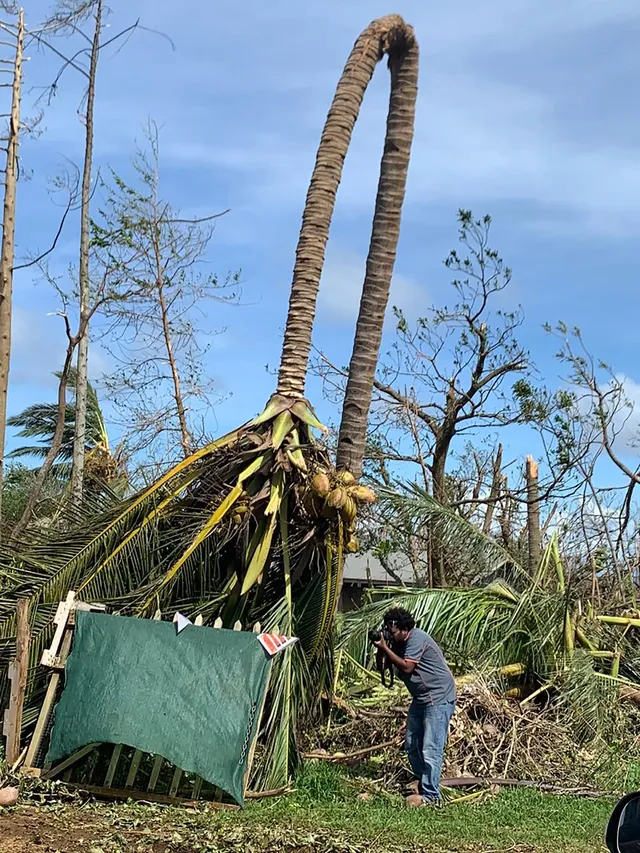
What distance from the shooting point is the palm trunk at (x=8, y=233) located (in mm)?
10766

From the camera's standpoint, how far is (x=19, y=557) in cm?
891

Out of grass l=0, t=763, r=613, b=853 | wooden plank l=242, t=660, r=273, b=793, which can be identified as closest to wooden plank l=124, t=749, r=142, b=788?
grass l=0, t=763, r=613, b=853

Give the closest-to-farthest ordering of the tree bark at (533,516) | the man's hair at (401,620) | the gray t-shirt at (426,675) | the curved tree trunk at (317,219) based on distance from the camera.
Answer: the gray t-shirt at (426,675) < the man's hair at (401,620) < the curved tree trunk at (317,219) < the tree bark at (533,516)

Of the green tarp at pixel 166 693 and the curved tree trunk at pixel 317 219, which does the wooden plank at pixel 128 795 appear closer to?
the green tarp at pixel 166 693

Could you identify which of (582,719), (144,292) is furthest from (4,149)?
(582,719)

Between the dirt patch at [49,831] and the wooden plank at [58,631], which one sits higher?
the wooden plank at [58,631]

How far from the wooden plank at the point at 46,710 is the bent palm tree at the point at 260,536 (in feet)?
1.49

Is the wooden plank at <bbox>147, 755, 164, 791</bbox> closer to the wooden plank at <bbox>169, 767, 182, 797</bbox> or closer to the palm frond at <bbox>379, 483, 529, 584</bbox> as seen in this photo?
the wooden plank at <bbox>169, 767, 182, 797</bbox>

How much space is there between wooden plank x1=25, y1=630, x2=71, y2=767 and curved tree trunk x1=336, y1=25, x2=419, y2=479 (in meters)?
3.03

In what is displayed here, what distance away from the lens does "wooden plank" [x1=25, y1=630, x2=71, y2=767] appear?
786cm

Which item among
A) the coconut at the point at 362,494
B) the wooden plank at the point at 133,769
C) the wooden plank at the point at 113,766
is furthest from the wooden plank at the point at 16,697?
the coconut at the point at 362,494

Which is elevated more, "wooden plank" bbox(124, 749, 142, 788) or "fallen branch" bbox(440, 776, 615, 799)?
"fallen branch" bbox(440, 776, 615, 799)

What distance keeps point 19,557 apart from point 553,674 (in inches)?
219

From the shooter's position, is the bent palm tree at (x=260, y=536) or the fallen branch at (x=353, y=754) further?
the fallen branch at (x=353, y=754)
